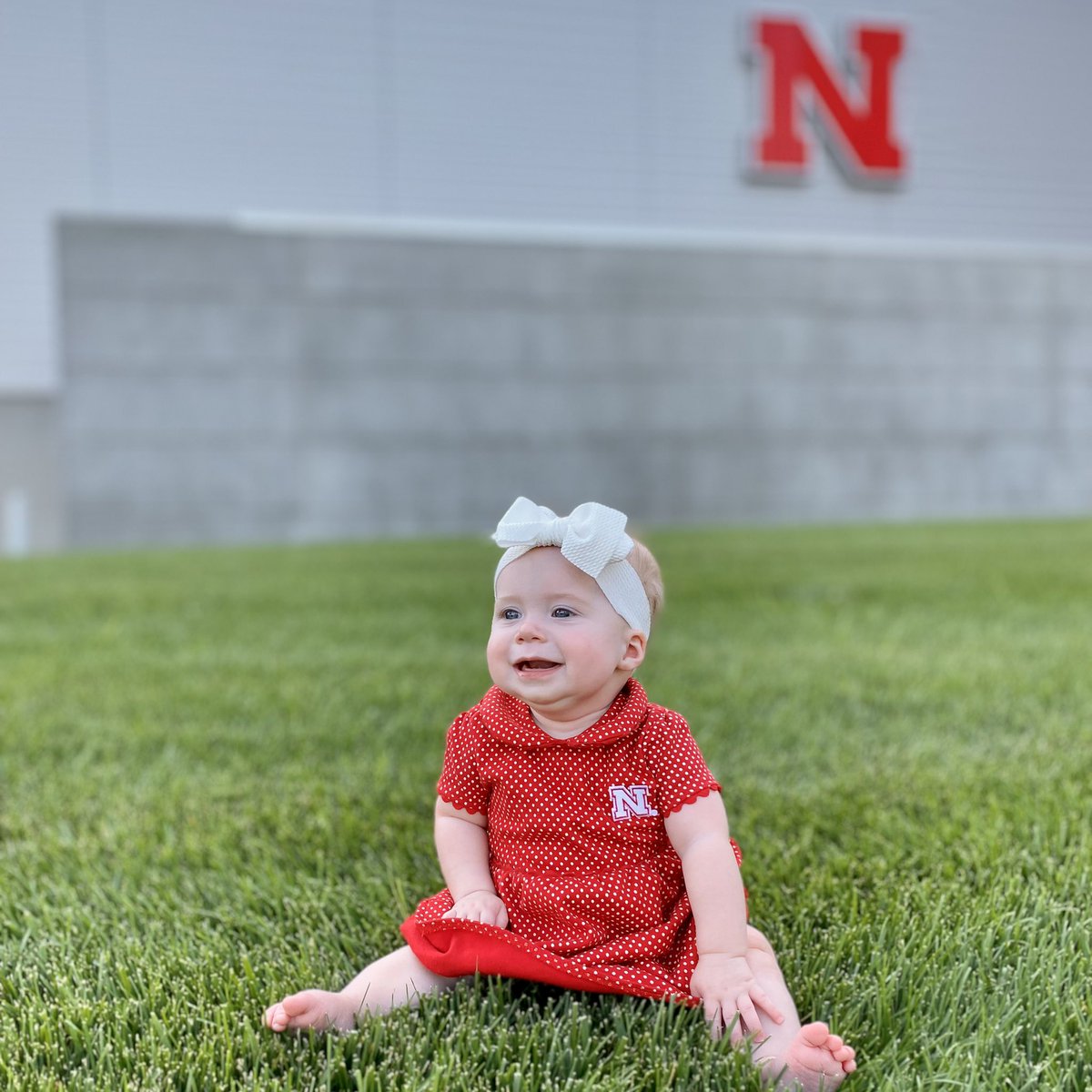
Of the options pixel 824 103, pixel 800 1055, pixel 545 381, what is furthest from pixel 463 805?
pixel 824 103

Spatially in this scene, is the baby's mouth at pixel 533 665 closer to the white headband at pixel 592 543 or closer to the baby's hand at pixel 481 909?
the white headband at pixel 592 543

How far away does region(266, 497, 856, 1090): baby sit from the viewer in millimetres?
1618

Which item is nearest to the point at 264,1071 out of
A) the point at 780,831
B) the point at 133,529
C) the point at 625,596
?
the point at 625,596

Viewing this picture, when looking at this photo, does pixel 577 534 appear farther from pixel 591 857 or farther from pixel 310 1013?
pixel 310 1013

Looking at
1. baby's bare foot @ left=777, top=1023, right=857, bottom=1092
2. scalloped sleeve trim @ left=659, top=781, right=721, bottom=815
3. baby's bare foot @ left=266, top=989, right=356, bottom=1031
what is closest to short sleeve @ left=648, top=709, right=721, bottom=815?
scalloped sleeve trim @ left=659, top=781, right=721, bottom=815

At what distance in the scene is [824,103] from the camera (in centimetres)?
1802

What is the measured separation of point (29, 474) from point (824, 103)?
44.5ft

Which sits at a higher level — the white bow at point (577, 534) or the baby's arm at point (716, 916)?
the white bow at point (577, 534)

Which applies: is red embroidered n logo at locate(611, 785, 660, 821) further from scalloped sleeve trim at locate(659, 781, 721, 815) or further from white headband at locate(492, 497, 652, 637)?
white headband at locate(492, 497, 652, 637)

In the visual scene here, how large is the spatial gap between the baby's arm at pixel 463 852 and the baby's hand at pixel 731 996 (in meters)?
0.34

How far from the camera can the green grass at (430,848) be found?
155 centimetres

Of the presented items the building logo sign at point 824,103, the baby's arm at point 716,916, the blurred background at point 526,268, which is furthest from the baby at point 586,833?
the building logo sign at point 824,103

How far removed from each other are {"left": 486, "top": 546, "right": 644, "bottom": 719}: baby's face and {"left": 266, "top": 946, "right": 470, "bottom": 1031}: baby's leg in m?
0.41

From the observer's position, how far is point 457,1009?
1661 mm
